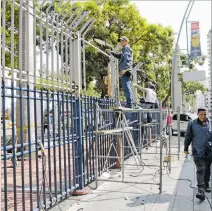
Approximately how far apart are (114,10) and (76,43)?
48.8 feet

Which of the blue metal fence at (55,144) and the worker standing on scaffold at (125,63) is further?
the worker standing on scaffold at (125,63)

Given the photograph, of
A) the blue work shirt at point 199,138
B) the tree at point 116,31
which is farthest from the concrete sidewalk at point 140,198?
the tree at point 116,31

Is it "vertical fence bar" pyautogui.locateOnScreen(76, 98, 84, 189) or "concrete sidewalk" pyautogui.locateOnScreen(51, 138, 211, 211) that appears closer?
"concrete sidewalk" pyautogui.locateOnScreen(51, 138, 211, 211)

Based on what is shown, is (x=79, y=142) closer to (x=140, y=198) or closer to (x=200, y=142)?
(x=140, y=198)

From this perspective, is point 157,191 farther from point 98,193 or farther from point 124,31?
point 124,31

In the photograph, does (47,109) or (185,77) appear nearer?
(47,109)

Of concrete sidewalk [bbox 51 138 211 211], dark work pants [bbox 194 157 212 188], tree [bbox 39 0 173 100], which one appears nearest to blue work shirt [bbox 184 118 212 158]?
dark work pants [bbox 194 157 212 188]

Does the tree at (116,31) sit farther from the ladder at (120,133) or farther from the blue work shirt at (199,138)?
the blue work shirt at (199,138)

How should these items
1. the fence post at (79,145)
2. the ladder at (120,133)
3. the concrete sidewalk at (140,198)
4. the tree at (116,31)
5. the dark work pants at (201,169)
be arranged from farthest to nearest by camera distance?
the tree at (116,31) < the ladder at (120,133) < the fence post at (79,145) < the dark work pants at (201,169) < the concrete sidewalk at (140,198)

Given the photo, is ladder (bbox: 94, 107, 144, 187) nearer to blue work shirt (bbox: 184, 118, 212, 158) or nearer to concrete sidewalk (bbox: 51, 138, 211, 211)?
concrete sidewalk (bbox: 51, 138, 211, 211)

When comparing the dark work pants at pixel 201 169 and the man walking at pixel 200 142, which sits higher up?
the man walking at pixel 200 142

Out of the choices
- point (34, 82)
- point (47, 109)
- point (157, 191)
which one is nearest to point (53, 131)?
point (47, 109)

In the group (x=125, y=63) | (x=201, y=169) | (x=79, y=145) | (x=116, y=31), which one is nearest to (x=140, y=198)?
(x=201, y=169)

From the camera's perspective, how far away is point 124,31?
21.1 metres
